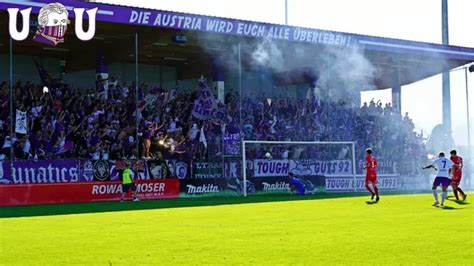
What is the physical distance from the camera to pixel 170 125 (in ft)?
114

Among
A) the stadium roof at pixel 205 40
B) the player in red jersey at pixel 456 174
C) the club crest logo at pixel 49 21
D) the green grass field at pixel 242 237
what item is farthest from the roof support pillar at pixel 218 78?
the green grass field at pixel 242 237

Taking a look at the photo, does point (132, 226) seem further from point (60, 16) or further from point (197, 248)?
point (60, 16)

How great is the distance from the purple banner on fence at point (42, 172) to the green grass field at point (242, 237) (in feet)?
20.0

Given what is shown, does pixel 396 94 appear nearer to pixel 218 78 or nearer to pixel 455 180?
pixel 218 78

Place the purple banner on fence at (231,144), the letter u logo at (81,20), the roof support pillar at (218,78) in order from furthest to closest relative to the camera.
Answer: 1. the roof support pillar at (218,78)
2. the purple banner on fence at (231,144)
3. the letter u logo at (81,20)

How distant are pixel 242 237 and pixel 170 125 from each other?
20973 mm

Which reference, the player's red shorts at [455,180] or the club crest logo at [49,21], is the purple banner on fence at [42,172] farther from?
the player's red shorts at [455,180]

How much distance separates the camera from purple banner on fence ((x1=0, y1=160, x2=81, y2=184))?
27.8 metres

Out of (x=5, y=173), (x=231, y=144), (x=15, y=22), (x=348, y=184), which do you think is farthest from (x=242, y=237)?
(x=348, y=184)

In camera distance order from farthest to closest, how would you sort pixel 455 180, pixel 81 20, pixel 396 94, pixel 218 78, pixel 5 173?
pixel 396 94 < pixel 218 78 < pixel 81 20 < pixel 455 180 < pixel 5 173

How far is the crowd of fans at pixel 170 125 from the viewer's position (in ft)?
100

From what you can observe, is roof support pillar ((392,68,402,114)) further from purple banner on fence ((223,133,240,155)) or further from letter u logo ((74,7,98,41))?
letter u logo ((74,7,98,41))

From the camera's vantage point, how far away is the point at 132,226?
17.1 m

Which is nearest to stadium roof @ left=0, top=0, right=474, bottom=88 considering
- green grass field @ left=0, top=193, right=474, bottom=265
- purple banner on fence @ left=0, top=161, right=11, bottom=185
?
purple banner on fence @ left=0, top=161, right=11, bottom=185
